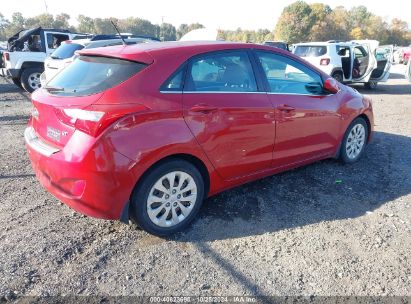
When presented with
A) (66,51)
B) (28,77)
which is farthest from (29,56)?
(66,51)

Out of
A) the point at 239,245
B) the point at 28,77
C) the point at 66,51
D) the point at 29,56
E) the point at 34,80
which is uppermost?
the point at 66,51

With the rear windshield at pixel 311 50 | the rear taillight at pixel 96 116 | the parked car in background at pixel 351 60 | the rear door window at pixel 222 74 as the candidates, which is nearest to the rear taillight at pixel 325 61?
the parked car in background at pixel 351 60

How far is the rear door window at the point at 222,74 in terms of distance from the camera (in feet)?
10.3

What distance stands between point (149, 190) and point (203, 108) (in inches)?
32.9

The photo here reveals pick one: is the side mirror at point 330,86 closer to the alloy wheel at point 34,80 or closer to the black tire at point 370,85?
the alloy wheel at point 34,80

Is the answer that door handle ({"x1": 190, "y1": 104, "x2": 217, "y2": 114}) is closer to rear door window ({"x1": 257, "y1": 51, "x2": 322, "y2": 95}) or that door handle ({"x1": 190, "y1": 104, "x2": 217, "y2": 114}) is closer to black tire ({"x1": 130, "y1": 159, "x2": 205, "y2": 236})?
black tire ({"x1": 130, "y1": 159, "x2": 205, "y2": 236})

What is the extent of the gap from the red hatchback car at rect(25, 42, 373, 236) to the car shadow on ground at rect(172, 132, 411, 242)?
10.9 inches

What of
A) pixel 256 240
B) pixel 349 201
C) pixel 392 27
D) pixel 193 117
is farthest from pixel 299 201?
pixel 392 27

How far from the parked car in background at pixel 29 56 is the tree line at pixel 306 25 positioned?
52.5 metres

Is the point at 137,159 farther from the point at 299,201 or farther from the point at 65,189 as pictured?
the point at 299,201

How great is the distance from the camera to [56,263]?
2791 millimetres

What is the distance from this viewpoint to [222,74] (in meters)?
3.37

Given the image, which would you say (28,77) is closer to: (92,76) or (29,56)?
(29,56)

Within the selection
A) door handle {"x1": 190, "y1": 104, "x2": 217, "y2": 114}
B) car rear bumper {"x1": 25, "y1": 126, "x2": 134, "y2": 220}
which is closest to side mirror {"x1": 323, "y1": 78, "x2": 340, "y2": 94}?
door handle {"x1": 190, "y1": 104, "x2": 217, "y2": 114}
